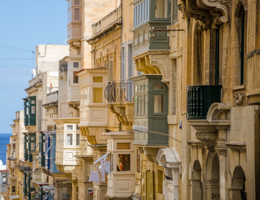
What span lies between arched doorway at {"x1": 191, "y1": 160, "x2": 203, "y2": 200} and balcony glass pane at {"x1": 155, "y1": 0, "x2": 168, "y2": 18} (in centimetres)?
653

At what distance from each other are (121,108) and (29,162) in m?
36.1

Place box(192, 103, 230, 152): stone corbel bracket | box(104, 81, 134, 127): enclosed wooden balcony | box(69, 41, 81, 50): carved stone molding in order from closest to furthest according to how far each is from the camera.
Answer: box(192, 103, 230, 152): stone corbel bracket < box(104, 81, 134, 127): enclosed wooden balcony < box(69, 41, 81, 50): carved stone molding

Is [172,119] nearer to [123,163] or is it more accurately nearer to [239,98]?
[239,98]

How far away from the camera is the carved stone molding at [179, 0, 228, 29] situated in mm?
18703

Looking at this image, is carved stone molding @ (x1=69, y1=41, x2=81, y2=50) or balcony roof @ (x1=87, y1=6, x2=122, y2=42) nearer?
balcony roof @ (x1=87, y1=6, x2=122, y2=42)

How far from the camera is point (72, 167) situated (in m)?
45.2

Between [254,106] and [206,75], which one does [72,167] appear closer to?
[206,75]

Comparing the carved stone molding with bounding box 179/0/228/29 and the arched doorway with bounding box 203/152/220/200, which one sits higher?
the carved stone molding with bounding box 179/0/228/29

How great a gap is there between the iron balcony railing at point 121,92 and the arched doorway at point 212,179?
11104 mm

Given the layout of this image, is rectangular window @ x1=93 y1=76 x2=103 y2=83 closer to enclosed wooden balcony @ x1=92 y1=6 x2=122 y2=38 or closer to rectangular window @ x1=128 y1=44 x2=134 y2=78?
enclosed wooden balcony @ x1=92 y1=6 x2=122 y2=38

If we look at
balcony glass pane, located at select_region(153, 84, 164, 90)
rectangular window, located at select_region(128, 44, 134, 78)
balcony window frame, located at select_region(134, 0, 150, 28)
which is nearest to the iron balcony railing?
rectangular window, located at select_region(128, 44, 134, 78)

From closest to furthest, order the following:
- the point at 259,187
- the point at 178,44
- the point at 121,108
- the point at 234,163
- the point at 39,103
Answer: the point at 259,187 < the point at 234,163 < the point at 178,44 < the point at 121,108 < the point at 39,103

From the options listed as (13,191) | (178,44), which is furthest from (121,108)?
(13,191)

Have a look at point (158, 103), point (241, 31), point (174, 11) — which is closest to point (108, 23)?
point (158, 103)
